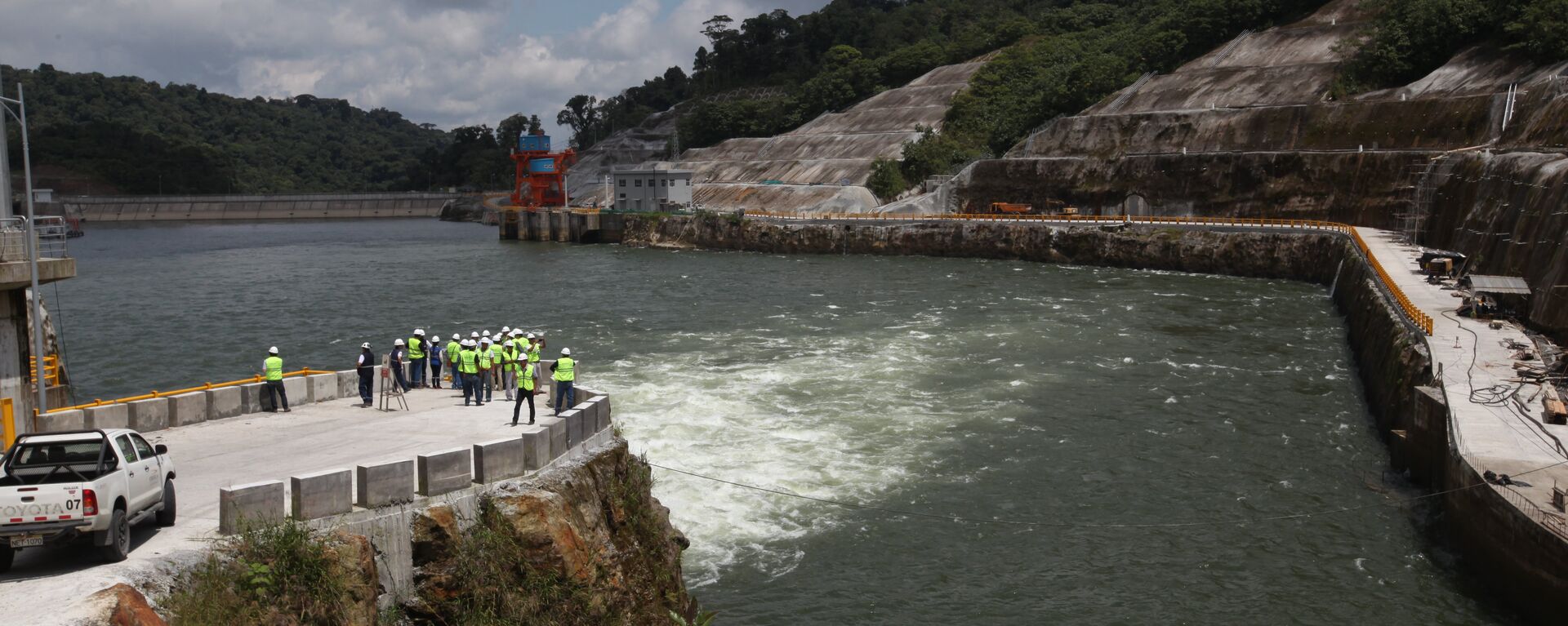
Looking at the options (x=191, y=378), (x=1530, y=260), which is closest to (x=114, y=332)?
(x=191, y=378)

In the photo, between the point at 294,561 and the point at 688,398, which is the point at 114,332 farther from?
the point at 294,561

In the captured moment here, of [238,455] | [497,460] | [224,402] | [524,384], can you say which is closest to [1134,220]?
[524,384]

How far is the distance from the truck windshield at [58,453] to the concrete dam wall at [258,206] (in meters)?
166

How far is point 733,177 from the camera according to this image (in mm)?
118562

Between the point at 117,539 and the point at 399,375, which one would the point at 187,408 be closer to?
the point at 399,375

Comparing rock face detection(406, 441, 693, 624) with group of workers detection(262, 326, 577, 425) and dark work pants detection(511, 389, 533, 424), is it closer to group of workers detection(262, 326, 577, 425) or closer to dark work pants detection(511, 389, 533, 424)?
dark work pants detection(511, 389, 533, 424)

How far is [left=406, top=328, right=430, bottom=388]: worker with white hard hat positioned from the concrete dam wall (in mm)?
157857

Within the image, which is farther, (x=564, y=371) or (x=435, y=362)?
(x=435, y=362)

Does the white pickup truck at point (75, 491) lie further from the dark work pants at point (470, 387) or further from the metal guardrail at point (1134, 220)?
the metal guardrail at point (1134, 220)

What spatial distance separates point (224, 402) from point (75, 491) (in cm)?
774

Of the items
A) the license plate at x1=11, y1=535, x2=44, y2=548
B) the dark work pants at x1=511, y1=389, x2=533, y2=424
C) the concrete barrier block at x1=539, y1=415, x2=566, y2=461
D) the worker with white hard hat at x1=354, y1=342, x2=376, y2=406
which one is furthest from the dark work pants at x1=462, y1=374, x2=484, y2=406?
the license plate at x1=11, y1=535, x2=44, y2=548

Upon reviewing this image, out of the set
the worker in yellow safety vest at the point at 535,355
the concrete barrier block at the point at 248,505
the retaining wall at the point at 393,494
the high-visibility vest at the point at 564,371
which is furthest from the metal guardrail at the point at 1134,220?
the concrete barrier block at the point at 248,505

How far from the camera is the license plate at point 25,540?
1077 cm

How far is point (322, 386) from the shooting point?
19.9 m
